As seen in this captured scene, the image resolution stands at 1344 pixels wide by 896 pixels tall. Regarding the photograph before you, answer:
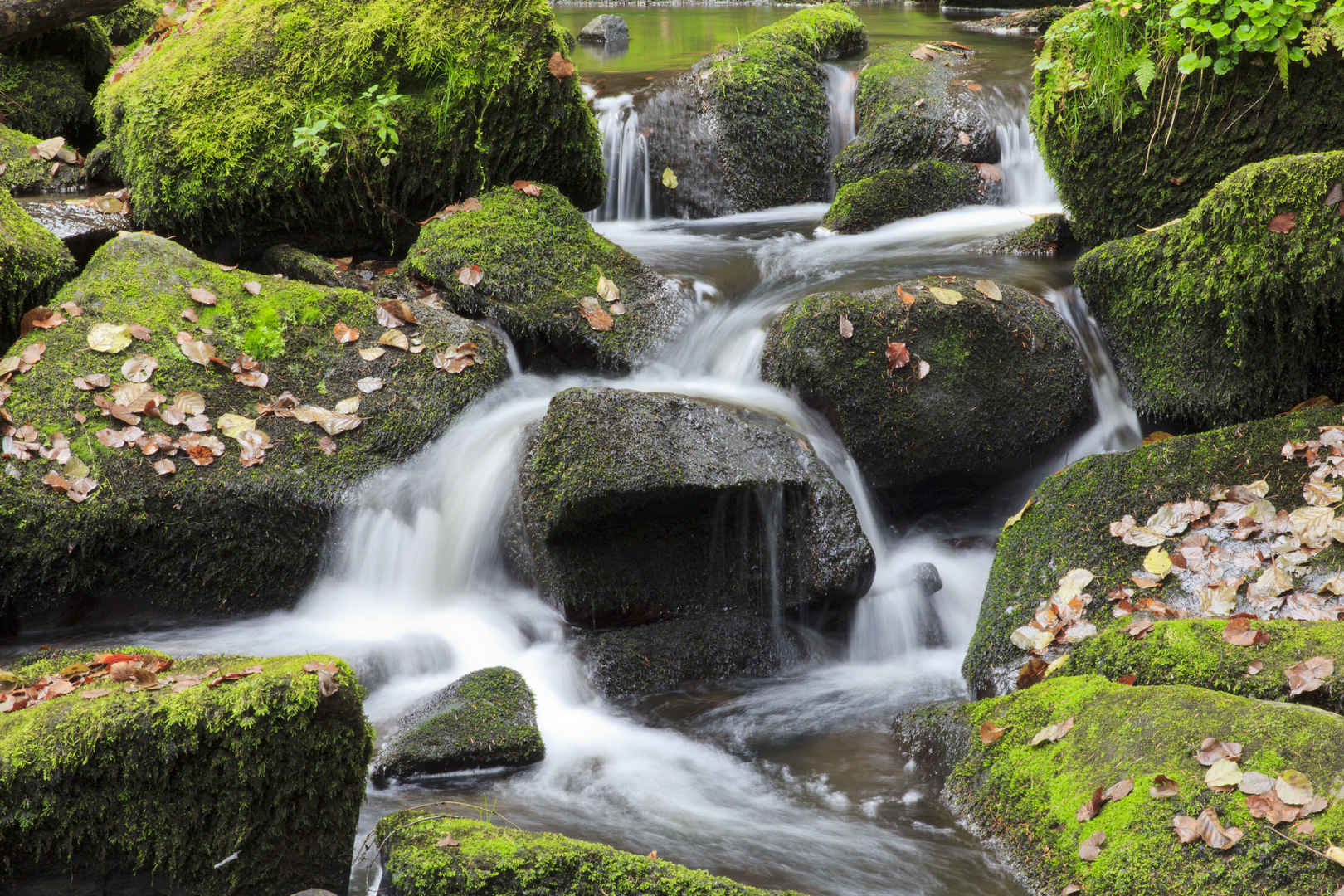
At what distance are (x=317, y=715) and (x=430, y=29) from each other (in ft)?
18.4

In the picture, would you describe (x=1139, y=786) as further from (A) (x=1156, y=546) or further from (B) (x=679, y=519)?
(B) (x=679, y=519)

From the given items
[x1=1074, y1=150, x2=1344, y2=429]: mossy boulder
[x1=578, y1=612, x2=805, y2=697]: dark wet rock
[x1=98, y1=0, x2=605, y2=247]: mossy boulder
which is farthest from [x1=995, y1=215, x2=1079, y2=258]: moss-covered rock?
[x1=578, y1=612, x2=805, y2=697]: dark wet rock

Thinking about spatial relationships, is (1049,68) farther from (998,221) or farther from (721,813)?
(721,813)

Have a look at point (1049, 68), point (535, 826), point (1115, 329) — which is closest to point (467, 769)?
point (535, 826)

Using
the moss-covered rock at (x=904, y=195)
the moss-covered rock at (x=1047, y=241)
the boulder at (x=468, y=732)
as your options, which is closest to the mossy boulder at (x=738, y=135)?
the moss-covered rock at (x=904, y=195)

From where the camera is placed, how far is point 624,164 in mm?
10289

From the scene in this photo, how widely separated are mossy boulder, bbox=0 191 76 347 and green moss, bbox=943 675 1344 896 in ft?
18.5

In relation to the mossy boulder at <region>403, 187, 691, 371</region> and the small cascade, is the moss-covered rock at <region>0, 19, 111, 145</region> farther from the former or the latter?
the small cascade

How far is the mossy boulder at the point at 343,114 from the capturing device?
7164 mm

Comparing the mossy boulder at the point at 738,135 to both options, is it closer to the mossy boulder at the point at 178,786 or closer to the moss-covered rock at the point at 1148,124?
the moss-covered rock at the point at 1148,124

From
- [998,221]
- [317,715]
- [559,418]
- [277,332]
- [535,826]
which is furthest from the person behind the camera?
[998,221]

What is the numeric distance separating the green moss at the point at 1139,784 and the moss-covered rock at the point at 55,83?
921cm

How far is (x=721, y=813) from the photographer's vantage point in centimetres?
410

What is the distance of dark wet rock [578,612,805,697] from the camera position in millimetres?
5051
